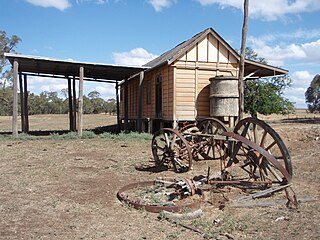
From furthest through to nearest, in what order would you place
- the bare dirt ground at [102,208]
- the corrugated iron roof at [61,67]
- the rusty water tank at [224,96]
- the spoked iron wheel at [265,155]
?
the corrugated iron roof at [61,67]
the rusty water tank at [224,96]
the spoked iron wheel at [265,155]
the bare dirt ground at [102,208]

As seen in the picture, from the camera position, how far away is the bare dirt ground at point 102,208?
4.63 metres

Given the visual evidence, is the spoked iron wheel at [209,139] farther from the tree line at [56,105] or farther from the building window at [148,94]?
the tree line at [56,105]

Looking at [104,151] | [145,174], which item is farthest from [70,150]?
[145,174]

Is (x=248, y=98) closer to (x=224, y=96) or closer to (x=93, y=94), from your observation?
(x=224, y=96)

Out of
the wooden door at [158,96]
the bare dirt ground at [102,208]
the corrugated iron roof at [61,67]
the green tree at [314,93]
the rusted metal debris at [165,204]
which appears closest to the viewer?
the bare dirt ground at [102,208]

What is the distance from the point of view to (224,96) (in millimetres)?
14398

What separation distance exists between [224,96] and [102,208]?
9.78 m

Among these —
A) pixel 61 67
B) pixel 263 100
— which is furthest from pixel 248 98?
pixel 61 67

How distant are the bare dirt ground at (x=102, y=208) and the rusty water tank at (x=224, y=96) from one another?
4342 mm

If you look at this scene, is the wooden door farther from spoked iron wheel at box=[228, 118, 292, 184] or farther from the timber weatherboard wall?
spoked iron wheel at box=[228, 118, 292, 184]

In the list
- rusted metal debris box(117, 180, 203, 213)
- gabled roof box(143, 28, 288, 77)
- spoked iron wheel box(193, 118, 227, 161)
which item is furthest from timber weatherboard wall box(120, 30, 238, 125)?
rusted metal debris box(117, 180, 203, 213)

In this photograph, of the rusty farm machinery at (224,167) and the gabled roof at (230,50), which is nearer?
the rusty farm machinery at (224,167)

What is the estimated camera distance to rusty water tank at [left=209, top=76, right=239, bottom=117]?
14359 mm

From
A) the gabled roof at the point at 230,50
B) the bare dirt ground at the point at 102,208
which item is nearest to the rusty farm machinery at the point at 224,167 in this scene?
the bare dirt ground at the point at 102,208
